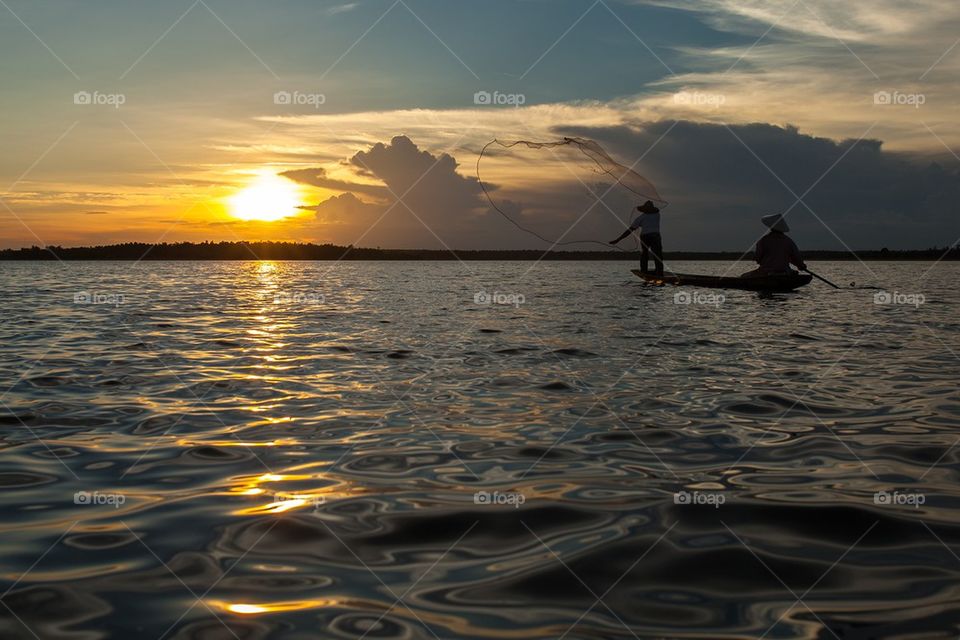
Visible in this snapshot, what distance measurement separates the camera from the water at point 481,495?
3.71 meters

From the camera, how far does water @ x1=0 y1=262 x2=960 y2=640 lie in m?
3.71

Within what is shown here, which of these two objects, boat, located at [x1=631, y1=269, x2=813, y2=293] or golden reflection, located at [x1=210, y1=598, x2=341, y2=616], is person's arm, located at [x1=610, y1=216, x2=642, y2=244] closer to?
boat, located at [x1=631, y1=269, x2=813, y2=293]

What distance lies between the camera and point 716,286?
28938mm

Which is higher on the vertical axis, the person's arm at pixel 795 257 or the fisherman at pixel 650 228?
the fisherman at pixel 650 228

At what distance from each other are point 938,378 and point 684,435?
207 inches

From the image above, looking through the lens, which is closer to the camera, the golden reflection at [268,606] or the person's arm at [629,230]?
the golden reflection at [268,606]

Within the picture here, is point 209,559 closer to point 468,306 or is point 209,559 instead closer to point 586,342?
point 586,342

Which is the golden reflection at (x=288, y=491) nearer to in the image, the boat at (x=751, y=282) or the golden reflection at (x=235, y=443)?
the golden reflection at (x=235, y=443)

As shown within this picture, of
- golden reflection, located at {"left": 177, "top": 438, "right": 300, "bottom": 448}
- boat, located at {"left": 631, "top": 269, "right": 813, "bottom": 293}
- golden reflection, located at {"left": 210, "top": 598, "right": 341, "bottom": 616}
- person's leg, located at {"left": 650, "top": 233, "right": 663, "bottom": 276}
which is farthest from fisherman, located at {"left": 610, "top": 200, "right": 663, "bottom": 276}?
golden reflection, located at {"left": 210, "top": 598, "right": 341, "bottom": 616}

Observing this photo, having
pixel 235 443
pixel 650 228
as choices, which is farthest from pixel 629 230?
pixel 235 443

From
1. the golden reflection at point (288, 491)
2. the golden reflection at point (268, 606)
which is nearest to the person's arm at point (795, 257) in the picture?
the golden reflection at point (288, 491)

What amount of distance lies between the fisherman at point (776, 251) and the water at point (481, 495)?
531 inches

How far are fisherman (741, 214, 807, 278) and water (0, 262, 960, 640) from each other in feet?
44.2

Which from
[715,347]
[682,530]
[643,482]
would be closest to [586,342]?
[715,347]
